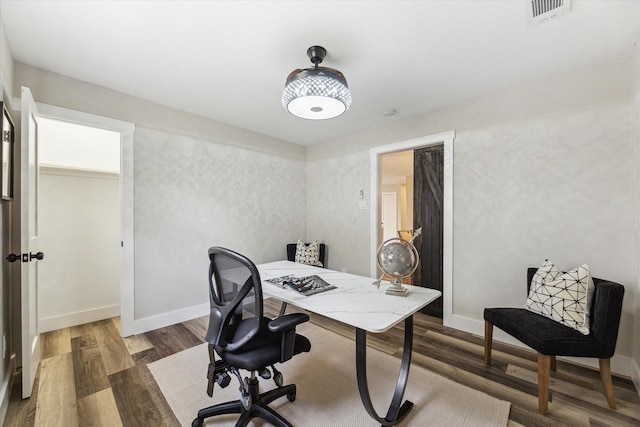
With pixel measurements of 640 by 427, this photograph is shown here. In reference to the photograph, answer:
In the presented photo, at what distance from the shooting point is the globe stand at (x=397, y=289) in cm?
161

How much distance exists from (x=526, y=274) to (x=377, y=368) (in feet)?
5.25

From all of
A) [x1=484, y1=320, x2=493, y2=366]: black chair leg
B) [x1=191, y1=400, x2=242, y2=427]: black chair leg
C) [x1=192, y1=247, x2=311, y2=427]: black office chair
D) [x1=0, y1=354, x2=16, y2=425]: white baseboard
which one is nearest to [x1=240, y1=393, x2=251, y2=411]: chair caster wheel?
[x1=192, y1=247, x2=311, y2=427]: black office chair

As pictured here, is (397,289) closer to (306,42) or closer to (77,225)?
(306,42)

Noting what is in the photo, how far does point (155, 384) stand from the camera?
1900 mm

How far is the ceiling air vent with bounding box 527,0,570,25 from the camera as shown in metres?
1.50

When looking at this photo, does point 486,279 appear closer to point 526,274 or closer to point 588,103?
point 526,274

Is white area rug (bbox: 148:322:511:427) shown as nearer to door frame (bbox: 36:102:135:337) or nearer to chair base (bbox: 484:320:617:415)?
chair base (bbox: 484:320:617:415)

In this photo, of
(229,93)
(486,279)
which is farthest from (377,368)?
(229,93)

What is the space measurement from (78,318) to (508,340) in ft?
14.6

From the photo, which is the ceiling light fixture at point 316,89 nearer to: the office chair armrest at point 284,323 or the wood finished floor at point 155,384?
the office chair armrest at point 284,323

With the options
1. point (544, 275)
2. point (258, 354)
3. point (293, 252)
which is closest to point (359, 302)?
point (258, 354)

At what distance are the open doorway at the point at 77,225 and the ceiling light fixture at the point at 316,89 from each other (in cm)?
225

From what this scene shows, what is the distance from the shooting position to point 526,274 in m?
2.41

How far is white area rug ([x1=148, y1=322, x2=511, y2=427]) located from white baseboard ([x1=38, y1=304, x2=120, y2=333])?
1438 millimetres
